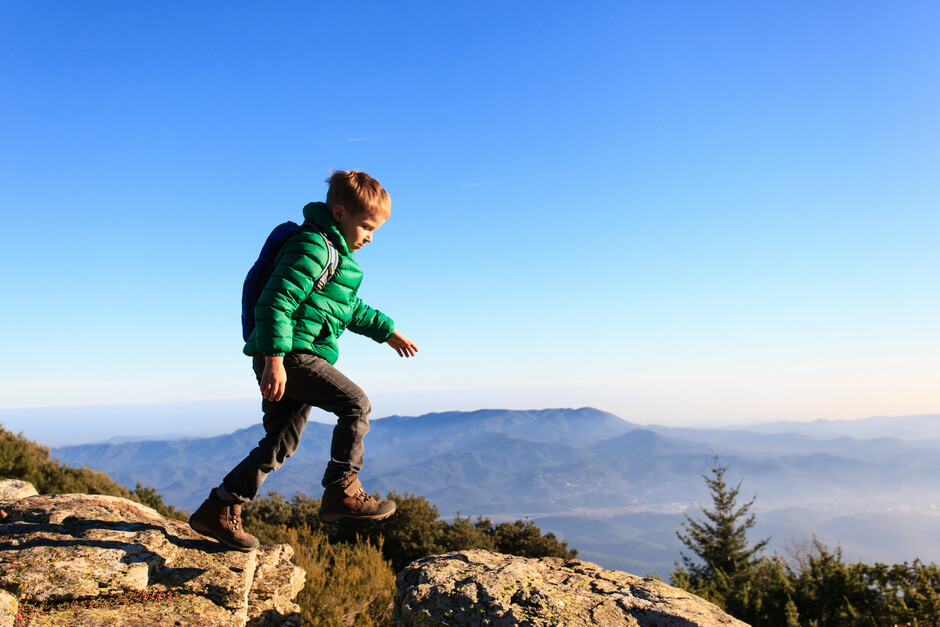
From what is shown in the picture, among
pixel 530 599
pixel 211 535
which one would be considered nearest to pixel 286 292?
pixel 211 535

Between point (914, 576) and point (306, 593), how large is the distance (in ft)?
31.0

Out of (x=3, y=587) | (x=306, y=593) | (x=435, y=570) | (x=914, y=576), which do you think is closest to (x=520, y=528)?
(x=914, y=576)

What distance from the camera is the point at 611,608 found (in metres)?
3.31

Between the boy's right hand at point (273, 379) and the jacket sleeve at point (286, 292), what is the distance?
1.9 inches

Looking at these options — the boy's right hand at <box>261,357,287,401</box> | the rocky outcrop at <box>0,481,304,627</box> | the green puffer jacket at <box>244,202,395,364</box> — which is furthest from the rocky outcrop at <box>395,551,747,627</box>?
the green puffer jacket at <box>244,202,395,364</box>

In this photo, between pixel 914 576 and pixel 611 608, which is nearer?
pixel 611 608

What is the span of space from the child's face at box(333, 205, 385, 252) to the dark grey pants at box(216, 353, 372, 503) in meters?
0.85

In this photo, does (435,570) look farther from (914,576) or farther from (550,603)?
(914,576)

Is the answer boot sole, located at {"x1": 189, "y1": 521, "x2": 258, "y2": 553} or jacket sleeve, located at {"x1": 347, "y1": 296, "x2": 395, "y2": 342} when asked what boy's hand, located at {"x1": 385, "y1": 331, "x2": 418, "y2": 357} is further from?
boot sole, located at {"x1": 189, "y1": 521, "x2": 258, "y2": 553}

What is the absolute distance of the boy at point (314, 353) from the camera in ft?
10.6

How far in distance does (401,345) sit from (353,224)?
1362 mm

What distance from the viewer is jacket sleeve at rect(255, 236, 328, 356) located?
3158 mm

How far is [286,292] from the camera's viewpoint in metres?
3.22

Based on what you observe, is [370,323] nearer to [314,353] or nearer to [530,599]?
[314,353]
